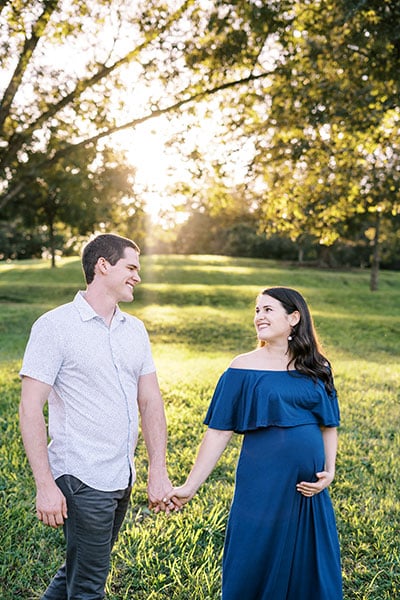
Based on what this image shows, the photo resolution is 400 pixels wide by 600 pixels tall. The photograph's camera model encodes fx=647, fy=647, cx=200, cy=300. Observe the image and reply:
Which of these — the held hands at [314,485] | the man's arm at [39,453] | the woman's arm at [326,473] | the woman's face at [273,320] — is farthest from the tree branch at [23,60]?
the held hands at [314,485]

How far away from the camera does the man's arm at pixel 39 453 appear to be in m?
3.07

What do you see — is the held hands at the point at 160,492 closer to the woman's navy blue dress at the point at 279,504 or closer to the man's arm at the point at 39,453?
the woman's navy blue dress at the point at 279,504

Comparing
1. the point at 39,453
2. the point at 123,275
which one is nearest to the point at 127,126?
the point at 123,275

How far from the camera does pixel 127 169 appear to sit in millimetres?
10297

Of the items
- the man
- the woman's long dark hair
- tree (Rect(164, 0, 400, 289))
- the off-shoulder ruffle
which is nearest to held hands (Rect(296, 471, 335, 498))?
the off-shoulder ruffle

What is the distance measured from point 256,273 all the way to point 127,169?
35575 mm

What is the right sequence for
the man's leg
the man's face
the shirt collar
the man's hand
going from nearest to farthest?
the man's hand < the man's leg < the shirt collar < the man's face

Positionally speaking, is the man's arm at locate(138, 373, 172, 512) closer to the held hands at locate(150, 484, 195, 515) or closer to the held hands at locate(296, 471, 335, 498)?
the held hands at locate(150, 484, 195, 515)

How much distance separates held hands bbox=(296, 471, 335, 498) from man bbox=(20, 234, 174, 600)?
88 centimetres

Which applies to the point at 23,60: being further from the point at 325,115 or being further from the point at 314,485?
the point at 314,485

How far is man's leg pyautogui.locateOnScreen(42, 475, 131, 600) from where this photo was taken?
3.18 m

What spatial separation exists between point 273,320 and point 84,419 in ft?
3.67

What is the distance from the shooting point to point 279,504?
3.23m

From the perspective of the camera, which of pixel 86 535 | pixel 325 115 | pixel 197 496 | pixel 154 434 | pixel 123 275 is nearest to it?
pixel 86 535
